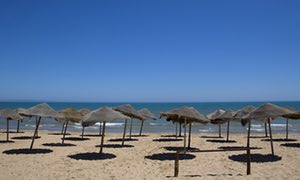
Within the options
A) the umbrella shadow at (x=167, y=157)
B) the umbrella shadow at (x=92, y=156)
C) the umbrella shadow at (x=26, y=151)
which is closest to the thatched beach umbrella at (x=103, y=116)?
the umbrella shadow at (x=92, y=156)

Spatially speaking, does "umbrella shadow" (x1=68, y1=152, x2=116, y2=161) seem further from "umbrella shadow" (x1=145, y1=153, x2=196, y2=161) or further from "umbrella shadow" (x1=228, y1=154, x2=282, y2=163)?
"umbrella shadow" (x1=228, y1=154, x2=282, y2=163)

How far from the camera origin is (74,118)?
1773 cm

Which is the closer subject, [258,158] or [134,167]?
[134,167]

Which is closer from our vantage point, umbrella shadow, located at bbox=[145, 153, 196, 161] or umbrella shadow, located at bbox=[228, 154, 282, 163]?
umbrella shadow, located at bbox=[228, 154, 282, 163]

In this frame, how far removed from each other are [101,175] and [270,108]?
6377 mm

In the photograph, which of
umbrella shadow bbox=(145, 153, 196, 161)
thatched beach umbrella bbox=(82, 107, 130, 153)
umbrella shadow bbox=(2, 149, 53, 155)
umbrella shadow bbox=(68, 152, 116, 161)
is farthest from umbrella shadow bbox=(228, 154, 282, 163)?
umbrella shadow bbox=(2, 149, 53, 155)

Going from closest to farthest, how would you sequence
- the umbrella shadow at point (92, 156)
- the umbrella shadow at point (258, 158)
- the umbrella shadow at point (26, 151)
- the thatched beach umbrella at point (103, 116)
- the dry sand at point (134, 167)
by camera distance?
the dry sand at point (134, 167)
the umbrella shadow at point (258, 158)
the thatched beach umbrella at point (103, 116)
the umbrella shadow at point (92, 156)
the umbrella shadow at point (26, 151)

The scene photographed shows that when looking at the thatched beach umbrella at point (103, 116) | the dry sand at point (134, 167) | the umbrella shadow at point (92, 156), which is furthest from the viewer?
the umbrella shadow at point (92, 156)

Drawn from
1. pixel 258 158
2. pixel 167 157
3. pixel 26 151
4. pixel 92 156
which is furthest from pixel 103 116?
pixel 258 158

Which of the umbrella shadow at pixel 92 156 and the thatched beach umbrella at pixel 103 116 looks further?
the umbrella shadow at pixel 92 156

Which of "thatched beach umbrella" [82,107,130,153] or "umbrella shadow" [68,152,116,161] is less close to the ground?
"thatched beach umbrella" [82,107,130,153]

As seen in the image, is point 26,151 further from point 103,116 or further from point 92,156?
point 103,116

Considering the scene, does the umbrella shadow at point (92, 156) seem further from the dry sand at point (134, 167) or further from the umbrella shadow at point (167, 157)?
the umbrella shadow at point (167, 157)

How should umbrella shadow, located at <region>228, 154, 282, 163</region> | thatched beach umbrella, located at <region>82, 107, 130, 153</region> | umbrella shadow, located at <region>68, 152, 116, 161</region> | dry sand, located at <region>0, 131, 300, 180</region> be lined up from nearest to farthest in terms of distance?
dry sand, located at <region>0, 131, 300, 180</region>
umbrella shadow, located at <region>228, 154, 282, 163</region>
thatched beach umbrella, located at <region>82, 107, 130, 153</region>
umbrella shadow, located at <region>68, 152, 116, 161</region>
